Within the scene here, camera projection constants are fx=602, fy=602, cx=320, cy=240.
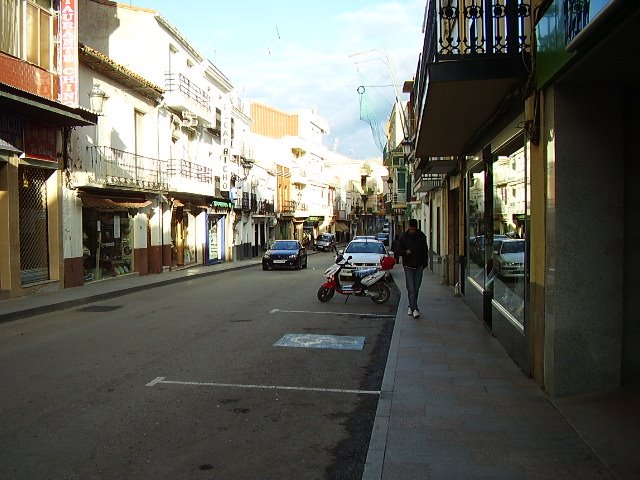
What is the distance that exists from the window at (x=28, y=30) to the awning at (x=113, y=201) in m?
4.08

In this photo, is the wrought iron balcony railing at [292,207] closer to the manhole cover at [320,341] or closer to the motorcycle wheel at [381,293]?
the motorcycle wheel at [381,293]

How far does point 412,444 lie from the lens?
4656 millimetres

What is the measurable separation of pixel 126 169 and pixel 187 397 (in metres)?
17.1

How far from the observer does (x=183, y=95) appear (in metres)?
26.5

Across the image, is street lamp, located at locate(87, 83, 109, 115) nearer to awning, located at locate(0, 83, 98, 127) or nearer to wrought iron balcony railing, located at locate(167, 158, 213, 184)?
awning, located at locate(0, 83, 98, 127)

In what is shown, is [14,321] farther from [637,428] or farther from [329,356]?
[637,428]

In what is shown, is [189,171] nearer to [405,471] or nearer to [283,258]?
[283,258]

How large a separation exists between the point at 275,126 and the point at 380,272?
167 feet

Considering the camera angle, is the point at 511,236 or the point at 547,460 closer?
the point at 547,460

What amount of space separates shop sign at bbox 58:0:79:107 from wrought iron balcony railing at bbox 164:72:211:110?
8.96 m

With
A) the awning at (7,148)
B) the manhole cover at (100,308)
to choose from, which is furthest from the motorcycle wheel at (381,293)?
the awning at (7,148)

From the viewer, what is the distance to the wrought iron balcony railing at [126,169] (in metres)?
19.6

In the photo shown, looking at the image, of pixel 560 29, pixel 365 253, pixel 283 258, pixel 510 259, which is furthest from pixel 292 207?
pixel 560 29

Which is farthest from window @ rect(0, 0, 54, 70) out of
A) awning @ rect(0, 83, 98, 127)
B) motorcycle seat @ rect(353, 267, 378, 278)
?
motorcycle seat @ rect(353, 267, 378, 278)
